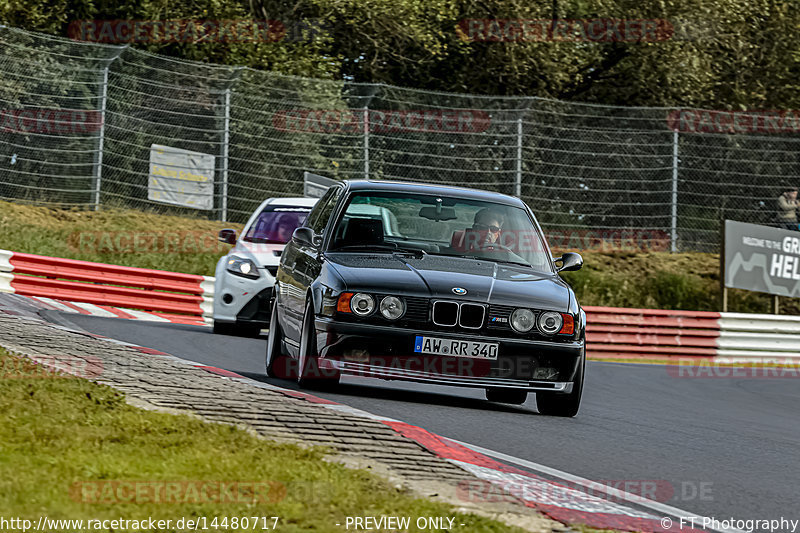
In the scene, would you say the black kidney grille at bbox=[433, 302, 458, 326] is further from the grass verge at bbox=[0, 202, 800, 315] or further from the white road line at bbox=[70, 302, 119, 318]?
the grass verge at bbox=[0, 202, 800, 315]

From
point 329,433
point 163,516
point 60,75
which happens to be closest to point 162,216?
point 60,75

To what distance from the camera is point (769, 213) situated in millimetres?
25594

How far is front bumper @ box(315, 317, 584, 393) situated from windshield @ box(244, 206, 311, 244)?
690cm

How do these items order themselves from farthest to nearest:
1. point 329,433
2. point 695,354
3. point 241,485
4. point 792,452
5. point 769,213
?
1. point 769,213
2. point 695,354
3. point 792,452
4. point 329,433
5. point 241,485

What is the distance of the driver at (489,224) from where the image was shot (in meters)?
9.58

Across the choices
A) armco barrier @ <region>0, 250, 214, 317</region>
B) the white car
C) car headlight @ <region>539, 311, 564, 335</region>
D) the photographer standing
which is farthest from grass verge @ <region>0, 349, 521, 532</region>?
the photographer standing

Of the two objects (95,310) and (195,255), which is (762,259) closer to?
(195,255)

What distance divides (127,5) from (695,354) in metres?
14.0

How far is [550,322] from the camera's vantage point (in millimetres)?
8547

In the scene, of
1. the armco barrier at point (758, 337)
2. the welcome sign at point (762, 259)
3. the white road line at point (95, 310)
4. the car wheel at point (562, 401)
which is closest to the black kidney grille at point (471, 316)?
the car wheel at point (562, 401)

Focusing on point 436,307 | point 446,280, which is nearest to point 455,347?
point 436,307

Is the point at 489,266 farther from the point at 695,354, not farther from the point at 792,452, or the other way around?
the point at 695,354

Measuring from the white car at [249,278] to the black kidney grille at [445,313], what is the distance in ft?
21.0

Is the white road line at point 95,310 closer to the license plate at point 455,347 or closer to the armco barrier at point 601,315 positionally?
the armco barrier at point 601,315
